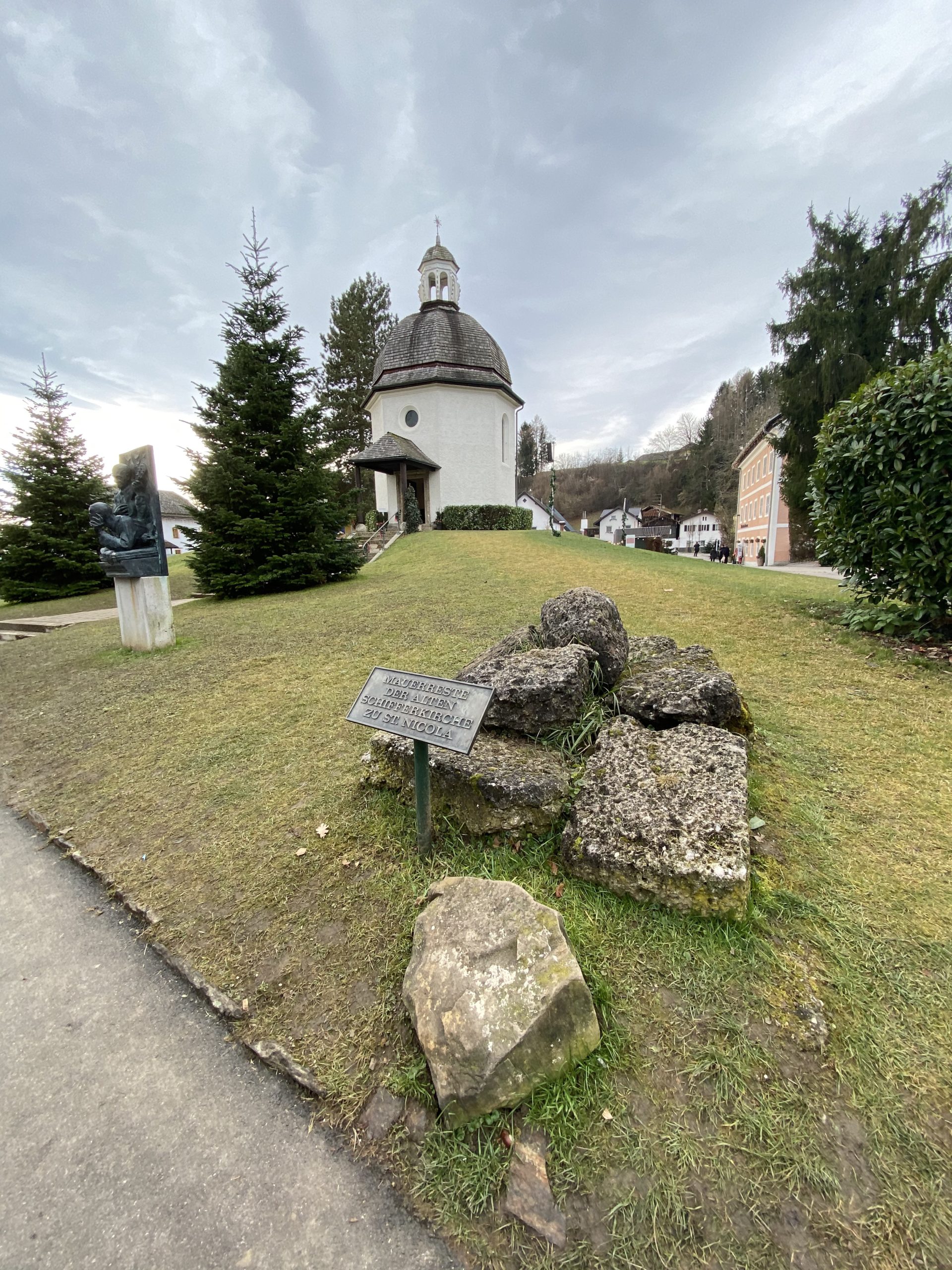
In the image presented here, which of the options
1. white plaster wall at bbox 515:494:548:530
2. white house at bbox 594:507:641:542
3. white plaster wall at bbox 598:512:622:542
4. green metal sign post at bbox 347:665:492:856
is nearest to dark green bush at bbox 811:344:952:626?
green metal sign post at bbox 347:665:492:856

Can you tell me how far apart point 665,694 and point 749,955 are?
1564 millimetres

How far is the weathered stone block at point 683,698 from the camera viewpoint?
10.5 ft

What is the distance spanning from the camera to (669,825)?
7.46ft

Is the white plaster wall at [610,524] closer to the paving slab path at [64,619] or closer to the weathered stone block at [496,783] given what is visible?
the paving slab path at [64,619]

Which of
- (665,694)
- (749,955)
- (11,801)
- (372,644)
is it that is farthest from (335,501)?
(749,955)

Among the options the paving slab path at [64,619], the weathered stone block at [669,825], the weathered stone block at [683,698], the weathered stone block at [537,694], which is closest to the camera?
the weathered stone block at [669,825]

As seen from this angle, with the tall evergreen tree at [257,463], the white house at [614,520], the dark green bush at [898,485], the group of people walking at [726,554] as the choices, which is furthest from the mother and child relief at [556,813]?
the white house at [614,520]

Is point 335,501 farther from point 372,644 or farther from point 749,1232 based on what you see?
point 749,1232

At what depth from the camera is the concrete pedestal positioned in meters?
7.37

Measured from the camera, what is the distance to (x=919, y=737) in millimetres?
3602

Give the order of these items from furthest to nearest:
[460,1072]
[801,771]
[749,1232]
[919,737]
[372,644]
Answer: [372,644], [919,737], [801,771], [460,1072], [749,1232]

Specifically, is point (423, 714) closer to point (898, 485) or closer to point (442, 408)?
point (898, 485)

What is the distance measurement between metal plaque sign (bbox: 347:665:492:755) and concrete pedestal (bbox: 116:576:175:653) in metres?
6.16

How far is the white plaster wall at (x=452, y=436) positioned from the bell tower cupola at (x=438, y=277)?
6586mm
